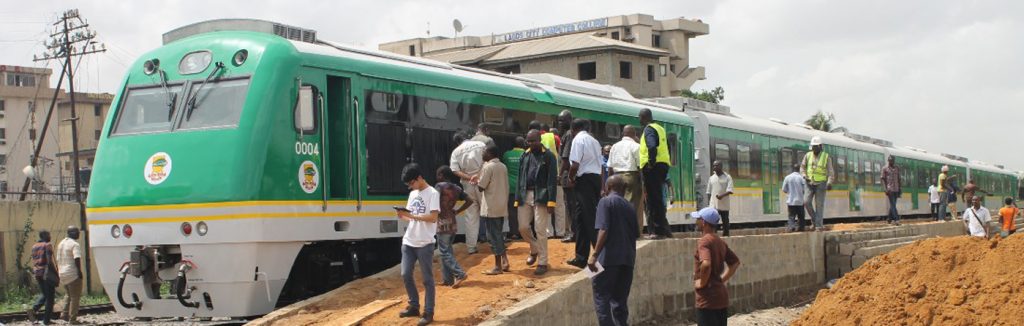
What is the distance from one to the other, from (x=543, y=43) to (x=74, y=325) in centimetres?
5587

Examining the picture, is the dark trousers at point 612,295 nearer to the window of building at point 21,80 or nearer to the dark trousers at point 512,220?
the dark trousers at point 512,220

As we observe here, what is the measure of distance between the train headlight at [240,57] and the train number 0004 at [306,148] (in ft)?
3.49

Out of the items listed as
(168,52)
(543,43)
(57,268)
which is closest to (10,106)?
(543,43)

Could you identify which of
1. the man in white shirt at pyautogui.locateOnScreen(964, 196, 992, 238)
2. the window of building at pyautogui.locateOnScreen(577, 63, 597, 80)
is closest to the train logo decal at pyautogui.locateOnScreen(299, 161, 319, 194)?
the man in white shirt at pyautogui.locateOnScreen(964, 196, 992, 238)

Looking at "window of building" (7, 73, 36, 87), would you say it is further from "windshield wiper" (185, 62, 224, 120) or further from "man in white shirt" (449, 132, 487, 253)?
"man in white shirt" (449, 132, 487, 253)

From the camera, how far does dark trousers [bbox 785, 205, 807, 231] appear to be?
835 inches

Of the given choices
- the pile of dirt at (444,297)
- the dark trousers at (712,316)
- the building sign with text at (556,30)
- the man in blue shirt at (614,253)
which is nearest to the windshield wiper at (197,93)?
the pile of dirt at (444,297)

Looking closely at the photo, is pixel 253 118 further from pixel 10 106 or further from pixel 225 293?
pixel 10 106

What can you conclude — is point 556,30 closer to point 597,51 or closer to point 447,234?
point 597,51

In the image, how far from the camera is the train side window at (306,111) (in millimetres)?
12508

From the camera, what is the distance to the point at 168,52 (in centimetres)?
1332

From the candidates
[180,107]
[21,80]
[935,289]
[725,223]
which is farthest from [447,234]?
[21,80]

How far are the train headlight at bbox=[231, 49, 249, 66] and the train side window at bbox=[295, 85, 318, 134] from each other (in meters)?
0.68

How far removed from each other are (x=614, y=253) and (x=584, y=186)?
8.03 feet
